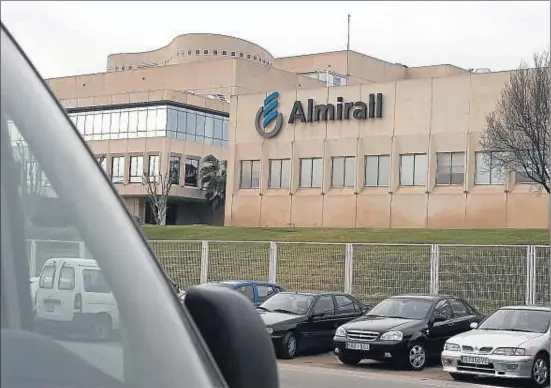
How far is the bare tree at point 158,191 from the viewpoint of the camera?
199ft

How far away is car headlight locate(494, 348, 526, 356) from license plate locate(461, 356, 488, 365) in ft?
0.75

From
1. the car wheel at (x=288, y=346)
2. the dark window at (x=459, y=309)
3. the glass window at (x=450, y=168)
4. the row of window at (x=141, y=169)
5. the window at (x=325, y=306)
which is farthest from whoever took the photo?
the row of window at (x=141, y=169)

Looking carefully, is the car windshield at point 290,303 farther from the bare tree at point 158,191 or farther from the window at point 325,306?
the bare tree at point 158,191

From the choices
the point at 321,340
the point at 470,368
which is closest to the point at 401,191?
the point at 321,340

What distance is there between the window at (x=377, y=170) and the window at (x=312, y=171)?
9.47 feet

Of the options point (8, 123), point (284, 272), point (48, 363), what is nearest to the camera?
point (48, 363)

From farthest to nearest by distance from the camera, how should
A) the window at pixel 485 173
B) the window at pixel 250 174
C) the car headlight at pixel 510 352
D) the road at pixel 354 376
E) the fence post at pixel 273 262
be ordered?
1. the window at pixel 250 174
2. the window at pixel 485 173
3. the fence post at pixel 273 262
4. the car headlight at pixel 510 352
5. the road at pixel 354 376

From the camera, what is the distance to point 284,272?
24.3 meters

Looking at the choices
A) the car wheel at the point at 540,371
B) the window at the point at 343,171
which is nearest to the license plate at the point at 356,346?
the car wheel at the point at 540,371

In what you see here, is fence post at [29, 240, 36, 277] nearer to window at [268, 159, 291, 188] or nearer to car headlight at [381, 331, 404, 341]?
car headlight at [381, 331, 404, 341]

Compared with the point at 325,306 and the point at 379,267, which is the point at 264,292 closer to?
the point at 325,306

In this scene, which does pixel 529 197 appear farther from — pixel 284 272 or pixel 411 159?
pixel 284 272

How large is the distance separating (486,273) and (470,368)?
7282mm

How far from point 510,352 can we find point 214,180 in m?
52.0
